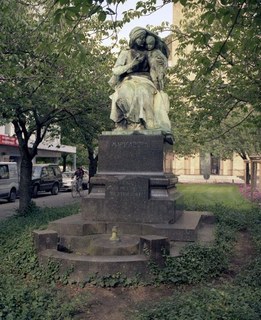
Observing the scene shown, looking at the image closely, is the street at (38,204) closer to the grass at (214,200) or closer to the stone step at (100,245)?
the grass at (214,200)

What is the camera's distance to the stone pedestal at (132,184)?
7.98m

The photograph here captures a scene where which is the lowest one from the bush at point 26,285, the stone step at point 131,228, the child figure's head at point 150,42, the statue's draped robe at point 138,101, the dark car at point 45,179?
the bush at point 26,285

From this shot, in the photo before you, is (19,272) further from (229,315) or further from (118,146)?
(229,315)

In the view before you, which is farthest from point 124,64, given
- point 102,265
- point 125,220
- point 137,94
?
point 102,265

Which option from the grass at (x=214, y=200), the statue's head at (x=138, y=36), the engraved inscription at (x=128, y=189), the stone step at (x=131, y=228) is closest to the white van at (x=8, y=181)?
the grass at (x=214, y=200)

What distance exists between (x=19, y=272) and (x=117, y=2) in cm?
428

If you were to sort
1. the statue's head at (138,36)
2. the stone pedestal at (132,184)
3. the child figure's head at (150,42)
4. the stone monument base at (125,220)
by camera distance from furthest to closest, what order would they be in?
the child figure's head at (150,42)
the statue's head at (138,36)
the stone pedestal at (132,184)
the stone monument base at (125,220)

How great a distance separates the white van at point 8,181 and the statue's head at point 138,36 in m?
14.6

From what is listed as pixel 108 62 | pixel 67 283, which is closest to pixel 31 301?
pixel 67 283

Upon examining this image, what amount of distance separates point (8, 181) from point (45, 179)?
4.86 metres

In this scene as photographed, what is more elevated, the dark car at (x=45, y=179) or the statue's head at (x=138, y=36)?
the statue's head at (x=138, y=36)

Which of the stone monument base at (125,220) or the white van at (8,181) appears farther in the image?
the white van at (8,181)

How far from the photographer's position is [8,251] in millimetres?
7625

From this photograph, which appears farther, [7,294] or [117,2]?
[117,2]
